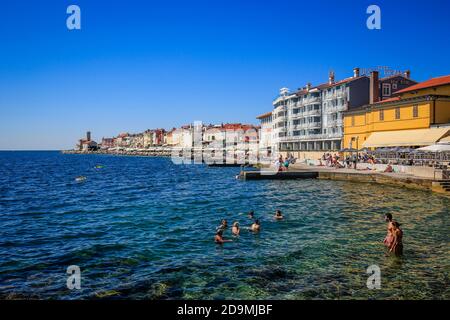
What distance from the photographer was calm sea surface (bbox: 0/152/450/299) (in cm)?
1160

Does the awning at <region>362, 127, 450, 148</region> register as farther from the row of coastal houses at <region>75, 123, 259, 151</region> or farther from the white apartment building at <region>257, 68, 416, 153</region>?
the row of coastal houses at <region>75, 123, 259, 151</region>

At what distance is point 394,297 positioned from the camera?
424 inches

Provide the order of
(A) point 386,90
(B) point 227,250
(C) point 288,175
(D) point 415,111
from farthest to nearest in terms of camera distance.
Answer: (A) point 386,90, (C) point 288,175, (D) point 415,111, (B) point 227,250

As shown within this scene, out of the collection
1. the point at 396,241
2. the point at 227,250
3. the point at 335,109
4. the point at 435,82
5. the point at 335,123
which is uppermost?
the point at 435,82

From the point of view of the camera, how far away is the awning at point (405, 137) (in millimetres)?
40397

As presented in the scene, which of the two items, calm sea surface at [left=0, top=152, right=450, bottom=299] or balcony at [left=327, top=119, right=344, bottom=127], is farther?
balcony at [left=327, top=119, right=344, bottom=127]

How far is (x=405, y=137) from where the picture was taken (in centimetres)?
4512

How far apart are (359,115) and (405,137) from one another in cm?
1395

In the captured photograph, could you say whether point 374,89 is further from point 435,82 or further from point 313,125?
point 313,125

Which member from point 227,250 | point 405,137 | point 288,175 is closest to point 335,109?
point 405,137

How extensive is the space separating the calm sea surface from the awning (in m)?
13.0

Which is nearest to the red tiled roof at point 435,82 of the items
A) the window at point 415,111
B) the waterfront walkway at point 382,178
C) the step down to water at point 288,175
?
the window at point 415,111

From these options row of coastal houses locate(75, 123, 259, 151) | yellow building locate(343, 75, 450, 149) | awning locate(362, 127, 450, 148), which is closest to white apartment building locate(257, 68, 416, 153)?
yellow building locate(343, 75, 450, 149)

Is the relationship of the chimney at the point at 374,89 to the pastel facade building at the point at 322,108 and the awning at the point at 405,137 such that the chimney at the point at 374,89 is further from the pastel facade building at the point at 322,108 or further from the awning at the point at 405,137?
the awning at the point at 405,137
